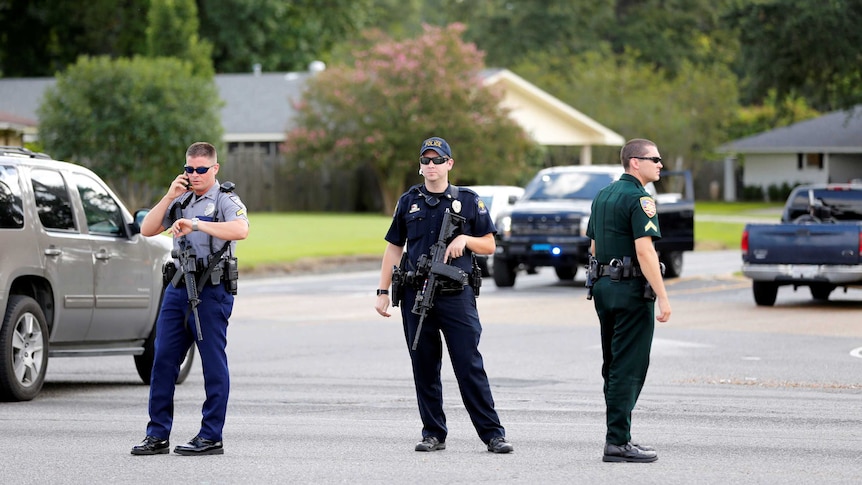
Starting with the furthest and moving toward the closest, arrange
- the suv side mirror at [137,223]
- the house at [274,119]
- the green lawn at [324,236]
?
the house at [274,119], the green lawn at [324,236], the suv side mirror at [137,223]

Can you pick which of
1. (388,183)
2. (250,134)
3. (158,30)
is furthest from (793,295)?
(158,30)

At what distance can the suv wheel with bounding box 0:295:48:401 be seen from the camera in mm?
11148

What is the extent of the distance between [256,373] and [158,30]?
154 ft

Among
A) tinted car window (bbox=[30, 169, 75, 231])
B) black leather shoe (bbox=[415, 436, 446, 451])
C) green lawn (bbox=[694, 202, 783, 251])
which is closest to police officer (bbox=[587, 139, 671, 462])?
black leather shoe (bbox=[415, 436, 446, 451])

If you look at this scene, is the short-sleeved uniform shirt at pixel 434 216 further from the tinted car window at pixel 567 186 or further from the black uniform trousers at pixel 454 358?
the tinted car window at pixel 567 186

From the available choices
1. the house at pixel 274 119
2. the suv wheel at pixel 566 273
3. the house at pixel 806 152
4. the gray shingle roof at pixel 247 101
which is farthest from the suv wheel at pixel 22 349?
the house at pixel 806 152

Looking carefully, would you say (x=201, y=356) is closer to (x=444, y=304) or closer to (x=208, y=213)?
(x=208, y=213)

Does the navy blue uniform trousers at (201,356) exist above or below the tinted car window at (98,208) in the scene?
below

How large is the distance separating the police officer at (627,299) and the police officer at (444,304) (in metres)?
0.68

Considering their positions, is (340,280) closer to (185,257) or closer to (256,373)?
(256,373)

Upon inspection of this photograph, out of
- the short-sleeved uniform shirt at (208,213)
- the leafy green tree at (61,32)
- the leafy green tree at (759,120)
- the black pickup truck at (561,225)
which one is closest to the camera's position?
the short-sleeved uniform shirt at (208,213)

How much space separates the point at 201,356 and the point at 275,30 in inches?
2533

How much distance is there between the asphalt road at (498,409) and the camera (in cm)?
829

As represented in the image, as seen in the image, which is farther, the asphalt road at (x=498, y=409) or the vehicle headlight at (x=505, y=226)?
the vehicle headlight at (x=505, y=226)
